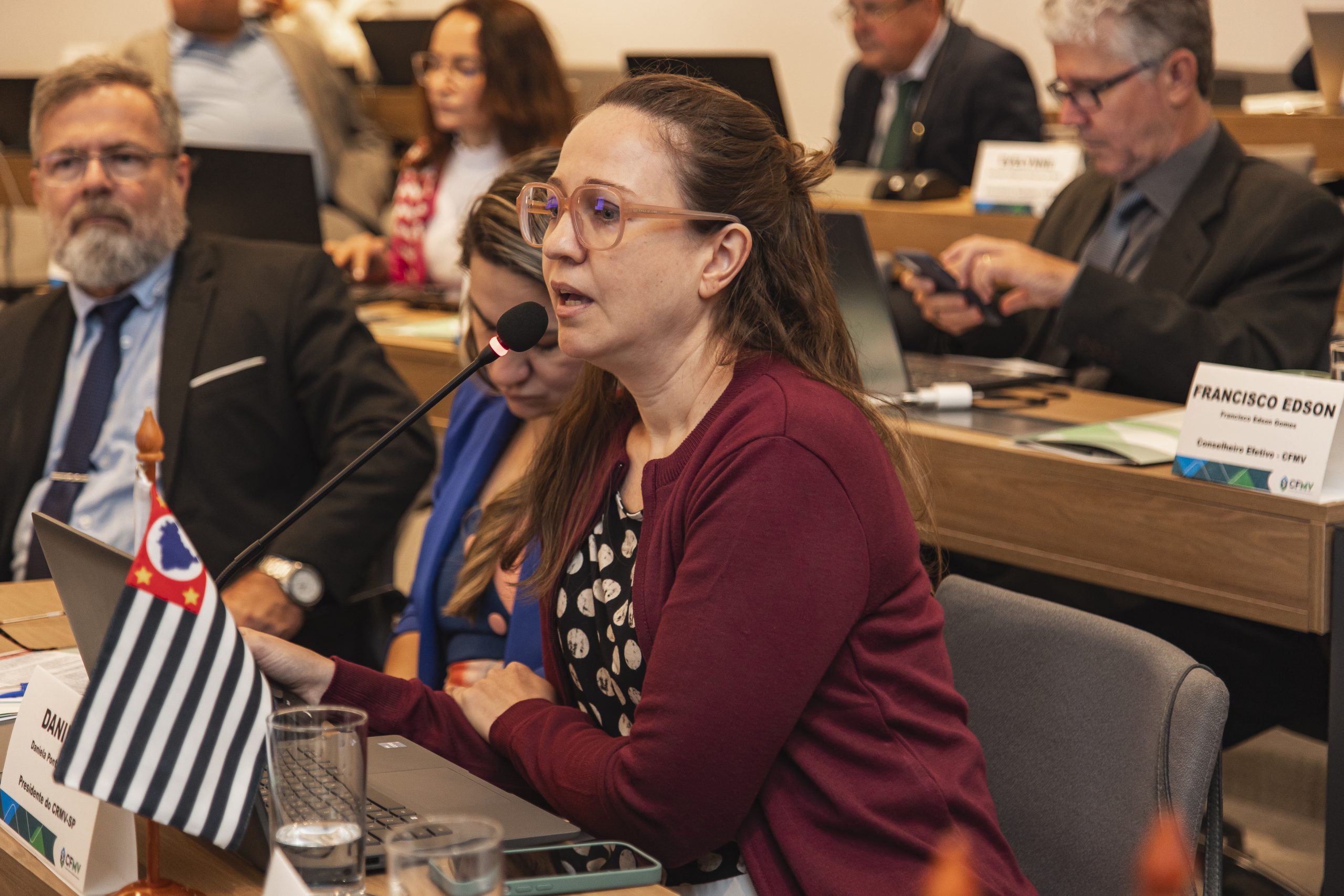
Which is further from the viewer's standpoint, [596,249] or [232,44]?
[232,44]

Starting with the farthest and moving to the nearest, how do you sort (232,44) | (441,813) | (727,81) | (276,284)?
(232,44)
(727,81)
(276,284)
(441,813)

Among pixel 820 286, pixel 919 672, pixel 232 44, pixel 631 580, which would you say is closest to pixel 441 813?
pixel 631 580

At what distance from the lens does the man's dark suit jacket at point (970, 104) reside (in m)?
3.95

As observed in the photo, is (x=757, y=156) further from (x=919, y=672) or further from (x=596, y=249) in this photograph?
(x=919, y=672)

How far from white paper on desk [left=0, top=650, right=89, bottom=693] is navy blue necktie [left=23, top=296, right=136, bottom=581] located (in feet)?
2.45

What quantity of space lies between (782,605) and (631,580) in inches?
8.2

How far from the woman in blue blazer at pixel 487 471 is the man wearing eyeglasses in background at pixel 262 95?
2941 mm

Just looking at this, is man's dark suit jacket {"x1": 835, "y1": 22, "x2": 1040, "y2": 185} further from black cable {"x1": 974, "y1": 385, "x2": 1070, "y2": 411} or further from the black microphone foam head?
the black microphone foam head

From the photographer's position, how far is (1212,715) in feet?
3.84

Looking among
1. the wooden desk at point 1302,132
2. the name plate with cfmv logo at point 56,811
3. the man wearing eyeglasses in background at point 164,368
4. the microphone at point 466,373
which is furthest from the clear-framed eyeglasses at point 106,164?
the wooden desk at point 1302,132

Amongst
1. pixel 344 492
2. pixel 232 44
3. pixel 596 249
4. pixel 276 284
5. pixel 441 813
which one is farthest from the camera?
pixel 232 44

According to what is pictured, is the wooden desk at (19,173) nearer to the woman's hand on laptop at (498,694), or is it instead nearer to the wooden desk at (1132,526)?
the wooden desk at (1132,526)

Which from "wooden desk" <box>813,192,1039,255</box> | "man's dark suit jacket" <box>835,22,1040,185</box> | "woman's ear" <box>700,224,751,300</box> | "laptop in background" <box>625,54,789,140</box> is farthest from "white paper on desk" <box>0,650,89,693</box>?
"man's dark suit jacket" <box>835,22,1040,185</box>

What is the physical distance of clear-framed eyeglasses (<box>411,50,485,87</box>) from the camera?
3592 millimetres
